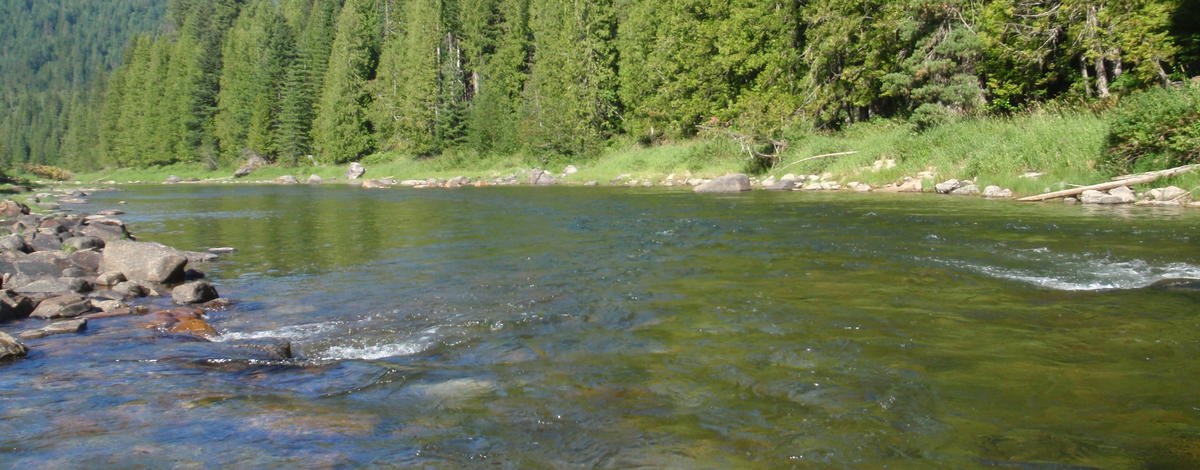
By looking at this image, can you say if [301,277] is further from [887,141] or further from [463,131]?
[463,131]

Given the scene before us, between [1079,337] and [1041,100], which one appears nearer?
[1079,337]

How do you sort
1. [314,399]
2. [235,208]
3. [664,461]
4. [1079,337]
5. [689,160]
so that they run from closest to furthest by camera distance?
[664,461] < [314,399] < [1079,337] < [235,208] < [689,160]

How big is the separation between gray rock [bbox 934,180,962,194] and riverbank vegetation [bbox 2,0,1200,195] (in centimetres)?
96

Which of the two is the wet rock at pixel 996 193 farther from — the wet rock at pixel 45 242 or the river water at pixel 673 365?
the wet rock at pixel 45 242

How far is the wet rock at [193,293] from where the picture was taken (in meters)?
10.3

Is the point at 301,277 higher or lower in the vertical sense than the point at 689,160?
lower

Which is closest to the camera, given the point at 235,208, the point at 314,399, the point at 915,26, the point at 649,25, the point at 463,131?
the point at 314,399

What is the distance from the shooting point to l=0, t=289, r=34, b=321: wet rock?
30.0 feet

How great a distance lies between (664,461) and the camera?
4543mm

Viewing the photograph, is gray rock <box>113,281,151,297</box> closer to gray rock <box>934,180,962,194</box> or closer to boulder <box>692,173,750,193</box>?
boulder <box>692,173,750,193</box>

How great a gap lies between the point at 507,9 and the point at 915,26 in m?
40.3

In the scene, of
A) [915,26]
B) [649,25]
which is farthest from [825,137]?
[649,25]

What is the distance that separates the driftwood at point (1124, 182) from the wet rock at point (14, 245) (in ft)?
72.4

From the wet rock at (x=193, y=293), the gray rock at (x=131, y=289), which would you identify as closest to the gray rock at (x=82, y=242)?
the gray rock at (x=131, y=289)
